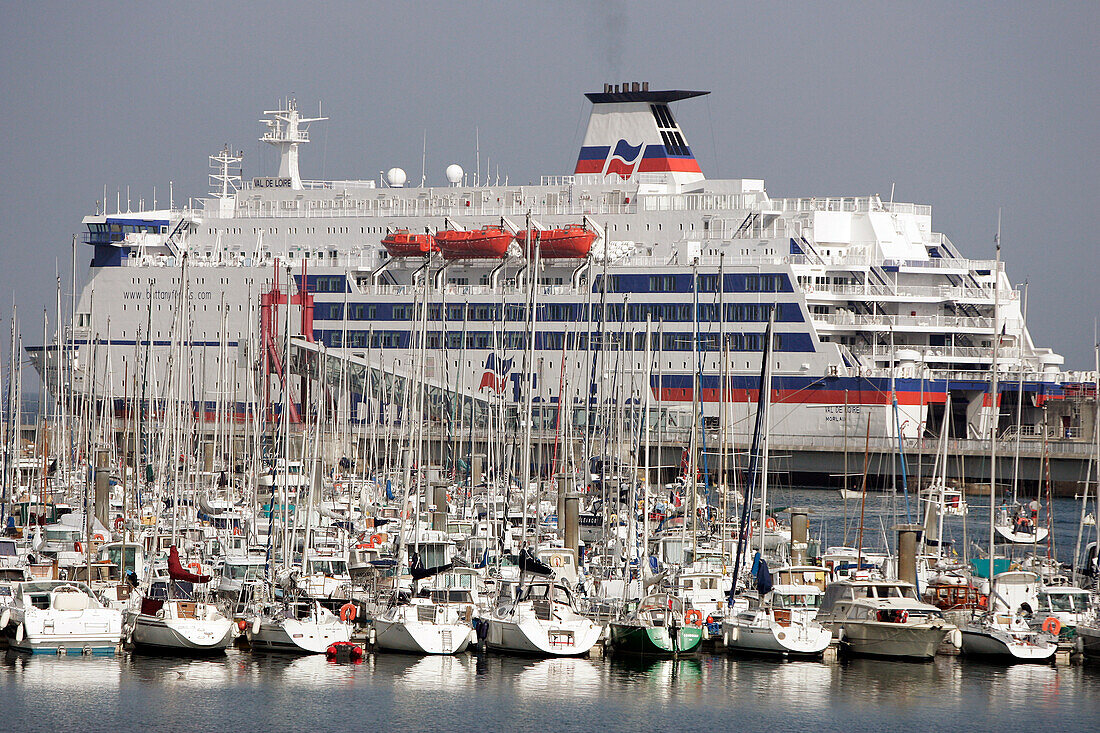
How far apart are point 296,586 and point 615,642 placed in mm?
6373

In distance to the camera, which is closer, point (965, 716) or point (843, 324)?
point (965, 716)

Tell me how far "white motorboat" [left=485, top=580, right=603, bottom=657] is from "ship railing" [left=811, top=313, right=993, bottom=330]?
34119 millimetres

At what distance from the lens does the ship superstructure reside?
63.7 m

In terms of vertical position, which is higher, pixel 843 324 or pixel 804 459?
pixel 843 324

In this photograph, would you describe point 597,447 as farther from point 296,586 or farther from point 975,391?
point 296,586

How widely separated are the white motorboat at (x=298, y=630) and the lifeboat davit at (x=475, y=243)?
40635 mm

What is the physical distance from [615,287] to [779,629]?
38.2 metres

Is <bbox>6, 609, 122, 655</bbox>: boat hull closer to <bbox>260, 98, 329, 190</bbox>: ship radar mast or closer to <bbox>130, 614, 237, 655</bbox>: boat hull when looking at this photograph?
<bbox>130, 614, 237, 655</bbox>: boat hull

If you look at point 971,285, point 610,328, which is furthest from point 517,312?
point 971,285

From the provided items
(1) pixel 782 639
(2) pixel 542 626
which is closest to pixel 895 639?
(1) pixel 782 639

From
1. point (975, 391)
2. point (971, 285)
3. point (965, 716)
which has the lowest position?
point (965, 716)

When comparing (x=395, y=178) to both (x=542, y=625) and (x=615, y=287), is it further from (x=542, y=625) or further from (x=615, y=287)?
(x=542, y=625)

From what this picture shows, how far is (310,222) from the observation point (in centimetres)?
7744

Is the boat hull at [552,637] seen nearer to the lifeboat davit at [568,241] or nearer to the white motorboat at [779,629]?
the white motorboat at [779,629]
